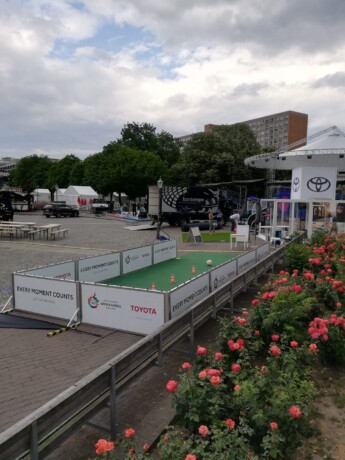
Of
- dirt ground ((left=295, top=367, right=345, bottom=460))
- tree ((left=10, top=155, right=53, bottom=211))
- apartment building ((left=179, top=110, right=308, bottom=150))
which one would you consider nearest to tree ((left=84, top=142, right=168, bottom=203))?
tree ((left=10, top=155, right=53, bottom=211))

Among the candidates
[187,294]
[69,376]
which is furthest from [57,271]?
[69,376]

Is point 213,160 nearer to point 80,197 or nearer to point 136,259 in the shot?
point 80,197

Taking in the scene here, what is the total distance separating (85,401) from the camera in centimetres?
395

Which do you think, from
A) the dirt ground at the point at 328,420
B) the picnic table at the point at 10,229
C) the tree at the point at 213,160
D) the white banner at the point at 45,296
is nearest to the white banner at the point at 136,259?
the white banner at the point at 45,296

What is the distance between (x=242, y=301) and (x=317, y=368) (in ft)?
13.1

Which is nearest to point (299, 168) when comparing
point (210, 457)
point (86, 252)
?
point (86, 252)

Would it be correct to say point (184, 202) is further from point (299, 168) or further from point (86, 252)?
point (86, 252)

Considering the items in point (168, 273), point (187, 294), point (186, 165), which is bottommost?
point (168, 273)

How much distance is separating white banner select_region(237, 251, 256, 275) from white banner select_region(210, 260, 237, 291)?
17.6 inches

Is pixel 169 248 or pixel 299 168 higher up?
pixel 299 168

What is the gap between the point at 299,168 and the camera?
2523 cm

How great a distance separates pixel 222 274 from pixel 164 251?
17.4 ft

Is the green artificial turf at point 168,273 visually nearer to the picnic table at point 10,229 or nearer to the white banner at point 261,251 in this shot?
the white banner at point 261,251

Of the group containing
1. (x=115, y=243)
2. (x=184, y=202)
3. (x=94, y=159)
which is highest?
(x=94, y=159)
